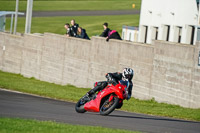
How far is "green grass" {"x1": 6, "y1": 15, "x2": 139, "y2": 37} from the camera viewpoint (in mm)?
64500

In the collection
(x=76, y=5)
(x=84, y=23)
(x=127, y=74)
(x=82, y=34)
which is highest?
(x=76, y=5)

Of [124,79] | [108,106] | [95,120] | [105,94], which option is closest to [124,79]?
[124,79]

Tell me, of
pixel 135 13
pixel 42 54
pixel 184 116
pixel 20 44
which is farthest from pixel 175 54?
pixel 135 13

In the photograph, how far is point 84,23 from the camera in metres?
68.6

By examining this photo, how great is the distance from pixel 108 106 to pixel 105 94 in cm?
37

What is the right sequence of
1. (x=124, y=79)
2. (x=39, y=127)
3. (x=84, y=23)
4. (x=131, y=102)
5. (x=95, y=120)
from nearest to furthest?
(x=39, y=127), (x=95, y=120), (x=124, y=79), (x=131, y=102), (x=84, y=23)

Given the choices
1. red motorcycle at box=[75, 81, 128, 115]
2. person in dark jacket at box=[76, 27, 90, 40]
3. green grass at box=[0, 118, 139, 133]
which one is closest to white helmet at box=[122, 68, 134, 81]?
red motorcycle at box=[75, 81, 128, 115]

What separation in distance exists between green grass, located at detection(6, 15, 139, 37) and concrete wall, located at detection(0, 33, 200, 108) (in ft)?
88.7

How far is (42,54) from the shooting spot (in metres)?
33.3

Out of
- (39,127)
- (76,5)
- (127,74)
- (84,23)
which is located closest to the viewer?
(39,127)

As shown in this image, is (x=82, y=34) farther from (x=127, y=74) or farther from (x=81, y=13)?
(x=81, y=13)

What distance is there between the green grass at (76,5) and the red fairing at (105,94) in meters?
60.6

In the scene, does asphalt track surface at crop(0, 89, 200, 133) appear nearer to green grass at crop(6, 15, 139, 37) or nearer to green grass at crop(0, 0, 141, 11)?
green grass at crop(6, 15, 139, 37)

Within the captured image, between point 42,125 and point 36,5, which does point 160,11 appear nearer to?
point 42,125
